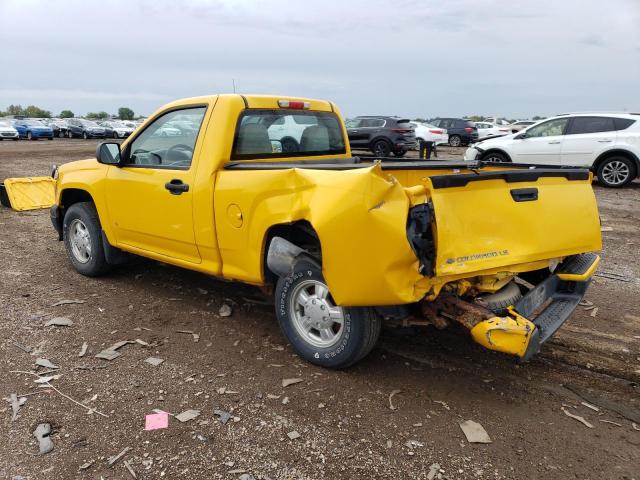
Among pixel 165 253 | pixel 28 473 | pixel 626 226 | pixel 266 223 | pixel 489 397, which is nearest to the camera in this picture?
pixel 28 473

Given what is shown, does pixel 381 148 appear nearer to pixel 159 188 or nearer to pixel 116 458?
pixel 159 188

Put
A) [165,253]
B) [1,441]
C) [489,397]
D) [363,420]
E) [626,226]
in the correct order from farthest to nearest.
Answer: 1. [626,226]
2. [165,253]
3. [489,397]
4. [363,420]
5. [1,441]

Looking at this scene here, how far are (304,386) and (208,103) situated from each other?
2.35 meters

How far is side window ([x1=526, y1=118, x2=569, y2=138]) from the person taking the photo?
12.9 metres

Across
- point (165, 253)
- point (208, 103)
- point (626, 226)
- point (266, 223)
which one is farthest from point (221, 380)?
point (626, 226)

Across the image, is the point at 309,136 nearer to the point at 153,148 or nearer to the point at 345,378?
the point at 153,148

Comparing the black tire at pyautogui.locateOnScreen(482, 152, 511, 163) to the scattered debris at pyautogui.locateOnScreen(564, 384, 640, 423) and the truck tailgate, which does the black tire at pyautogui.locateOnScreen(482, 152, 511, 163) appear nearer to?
the truck tailgate

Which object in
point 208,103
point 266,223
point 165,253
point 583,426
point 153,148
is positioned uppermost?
point 208,103

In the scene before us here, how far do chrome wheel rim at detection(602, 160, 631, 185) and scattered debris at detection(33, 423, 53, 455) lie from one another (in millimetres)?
13065

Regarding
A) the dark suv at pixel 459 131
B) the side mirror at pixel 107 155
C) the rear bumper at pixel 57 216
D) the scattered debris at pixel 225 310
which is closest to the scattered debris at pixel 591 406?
the scattered debris at pixel 225 310

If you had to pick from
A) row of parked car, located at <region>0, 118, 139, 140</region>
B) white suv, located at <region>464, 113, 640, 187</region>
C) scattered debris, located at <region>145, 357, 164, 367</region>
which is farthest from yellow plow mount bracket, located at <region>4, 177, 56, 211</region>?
row of parked car, located at <region>0, 118, 139, 140</region>

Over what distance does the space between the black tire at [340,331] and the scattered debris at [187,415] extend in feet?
2.84

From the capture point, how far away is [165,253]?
4.60 metres

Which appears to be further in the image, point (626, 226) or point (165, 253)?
point (626, 226)
